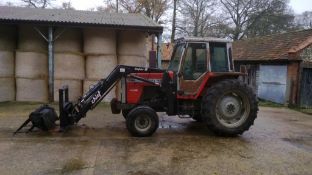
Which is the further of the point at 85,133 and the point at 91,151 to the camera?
the point at 85,133

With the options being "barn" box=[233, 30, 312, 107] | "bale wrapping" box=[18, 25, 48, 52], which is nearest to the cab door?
"bale wrapping" box=[18, 25, 48, 52]

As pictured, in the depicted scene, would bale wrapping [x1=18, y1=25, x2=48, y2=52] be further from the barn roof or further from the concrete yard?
the barn roof

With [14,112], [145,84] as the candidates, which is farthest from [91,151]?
[14,112]

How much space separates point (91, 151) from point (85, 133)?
1.59m

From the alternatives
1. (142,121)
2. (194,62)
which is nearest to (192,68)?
(194,62)

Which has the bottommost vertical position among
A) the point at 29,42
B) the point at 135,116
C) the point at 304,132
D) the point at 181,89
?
the point at 304,132

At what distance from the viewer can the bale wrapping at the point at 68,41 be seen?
1347 cm

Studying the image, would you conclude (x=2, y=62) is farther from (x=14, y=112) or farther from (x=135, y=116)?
(x=135, y=116)

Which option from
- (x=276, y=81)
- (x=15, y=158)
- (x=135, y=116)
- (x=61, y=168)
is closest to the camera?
(x=61, y=168)

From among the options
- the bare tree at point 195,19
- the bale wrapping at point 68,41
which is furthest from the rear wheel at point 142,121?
the bare tree at point 195,19

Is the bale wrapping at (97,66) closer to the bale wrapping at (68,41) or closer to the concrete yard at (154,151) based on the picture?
the bale wrapping at (68,41)

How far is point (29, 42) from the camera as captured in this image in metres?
13.4

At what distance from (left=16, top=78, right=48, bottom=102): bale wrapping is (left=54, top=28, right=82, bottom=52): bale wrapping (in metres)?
1.32

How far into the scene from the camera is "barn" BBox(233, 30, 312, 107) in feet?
56.6
